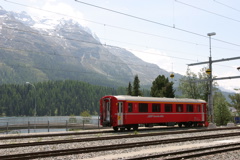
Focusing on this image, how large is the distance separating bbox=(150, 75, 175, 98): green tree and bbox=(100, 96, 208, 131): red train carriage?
33.9m

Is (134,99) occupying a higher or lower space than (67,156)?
higher

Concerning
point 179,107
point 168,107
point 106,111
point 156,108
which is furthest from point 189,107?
point 106,111

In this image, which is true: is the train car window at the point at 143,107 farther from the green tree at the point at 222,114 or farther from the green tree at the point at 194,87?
the green tree at the point at 194,87

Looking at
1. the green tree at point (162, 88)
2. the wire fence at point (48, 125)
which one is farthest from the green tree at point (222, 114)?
the green tree at point (162, 88)

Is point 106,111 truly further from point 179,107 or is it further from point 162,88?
point 162,88

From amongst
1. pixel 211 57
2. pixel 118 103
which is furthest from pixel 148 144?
pixel 211 57

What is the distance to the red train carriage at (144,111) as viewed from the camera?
2827cm

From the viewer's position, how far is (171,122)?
108 ft

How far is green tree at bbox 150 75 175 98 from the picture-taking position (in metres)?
70.1

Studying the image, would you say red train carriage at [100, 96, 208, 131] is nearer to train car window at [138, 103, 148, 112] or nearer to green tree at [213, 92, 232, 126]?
train car window at [138, 103, 148, 112]

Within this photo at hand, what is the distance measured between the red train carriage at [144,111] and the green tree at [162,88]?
33.9 metres

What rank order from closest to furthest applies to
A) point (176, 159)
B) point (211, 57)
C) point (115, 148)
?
point (176, 159) < point (115, 148) < point (211, 57)

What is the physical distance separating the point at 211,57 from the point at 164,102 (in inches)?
305

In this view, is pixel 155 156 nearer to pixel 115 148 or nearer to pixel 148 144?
pixel 115 148
